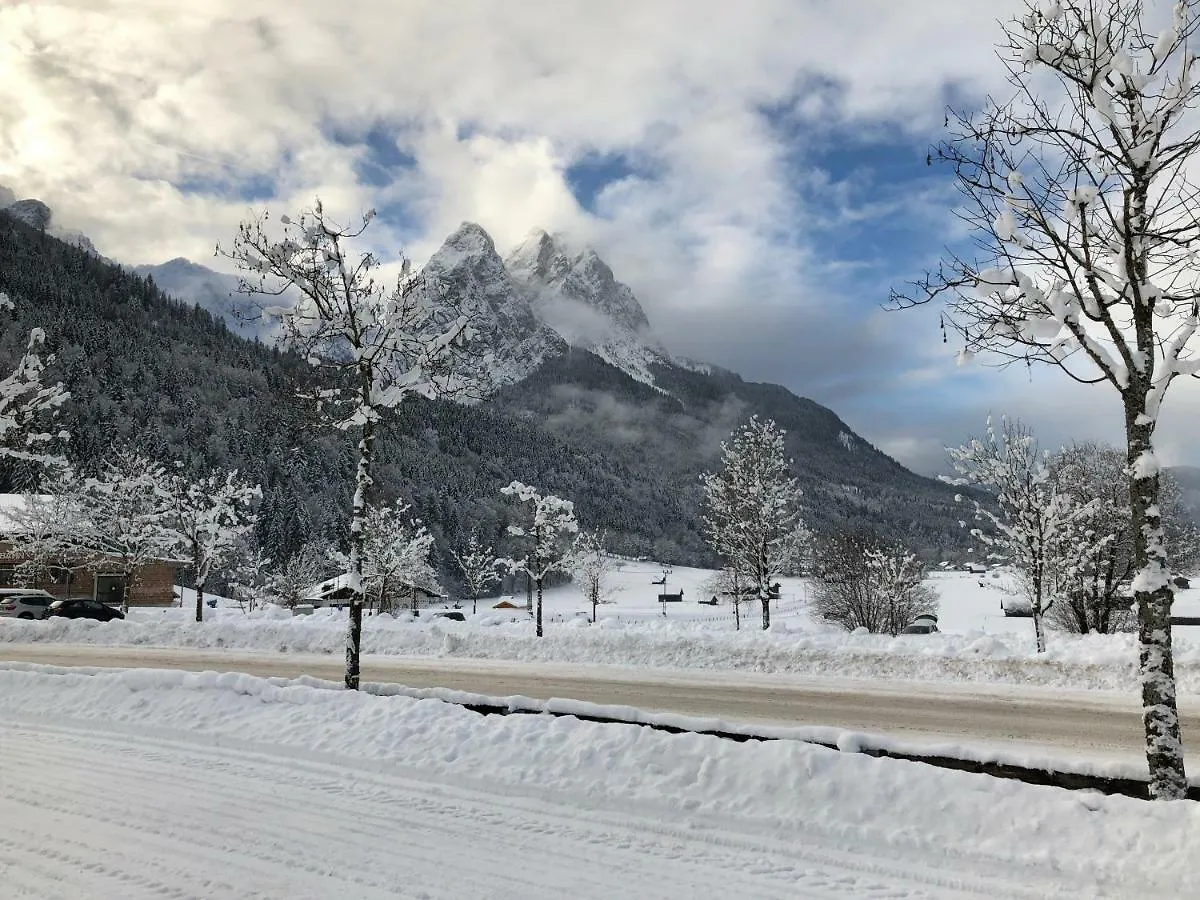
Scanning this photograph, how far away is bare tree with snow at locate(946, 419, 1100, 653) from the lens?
937 inches

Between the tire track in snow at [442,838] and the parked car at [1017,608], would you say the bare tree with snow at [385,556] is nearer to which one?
the tire track in snow at [442,838]

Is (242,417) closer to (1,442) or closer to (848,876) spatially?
(1,442)

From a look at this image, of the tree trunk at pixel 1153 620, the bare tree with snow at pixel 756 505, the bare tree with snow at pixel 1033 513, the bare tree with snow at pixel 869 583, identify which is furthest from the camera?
the bare tree with snow at pixel 869 583

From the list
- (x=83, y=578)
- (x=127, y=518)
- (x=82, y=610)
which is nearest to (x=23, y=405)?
(x=82, y=610)

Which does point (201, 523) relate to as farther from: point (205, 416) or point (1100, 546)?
point (205, 416)

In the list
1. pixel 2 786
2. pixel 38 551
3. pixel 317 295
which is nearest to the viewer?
pixel 2 786

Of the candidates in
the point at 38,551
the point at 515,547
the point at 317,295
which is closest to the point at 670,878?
the point at 317,295

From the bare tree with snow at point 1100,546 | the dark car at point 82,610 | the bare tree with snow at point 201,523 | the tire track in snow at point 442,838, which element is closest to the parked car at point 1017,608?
the bare tree with snow at point 1100,546

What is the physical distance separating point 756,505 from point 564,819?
25675 mm

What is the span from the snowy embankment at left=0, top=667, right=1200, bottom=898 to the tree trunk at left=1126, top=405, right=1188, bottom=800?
2.44 ft

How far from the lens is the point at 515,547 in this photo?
137 meters

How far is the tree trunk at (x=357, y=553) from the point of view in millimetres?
12805

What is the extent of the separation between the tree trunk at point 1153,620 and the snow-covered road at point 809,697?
8.68 ft

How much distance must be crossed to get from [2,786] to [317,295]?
889cm
